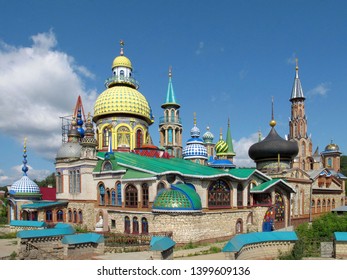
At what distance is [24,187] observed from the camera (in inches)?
1078

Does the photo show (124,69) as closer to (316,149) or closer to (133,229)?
(133,229)

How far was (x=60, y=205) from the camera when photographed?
87.4 ft

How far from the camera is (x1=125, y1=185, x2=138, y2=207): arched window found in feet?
72.4

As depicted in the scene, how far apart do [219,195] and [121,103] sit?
13222 mm

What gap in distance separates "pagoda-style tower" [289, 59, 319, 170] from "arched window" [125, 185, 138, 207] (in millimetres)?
30784

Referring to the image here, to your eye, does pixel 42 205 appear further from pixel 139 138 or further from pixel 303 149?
pixel 303 149

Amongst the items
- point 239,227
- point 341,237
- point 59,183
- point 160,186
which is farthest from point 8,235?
point 341,237

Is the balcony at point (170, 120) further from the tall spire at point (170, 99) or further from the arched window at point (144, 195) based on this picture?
the arched window at point (144, 195)

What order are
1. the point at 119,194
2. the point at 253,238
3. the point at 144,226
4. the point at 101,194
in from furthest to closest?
the point at 101,194 → the point at 119,194 → the point at 144,226 → the point at 253,238

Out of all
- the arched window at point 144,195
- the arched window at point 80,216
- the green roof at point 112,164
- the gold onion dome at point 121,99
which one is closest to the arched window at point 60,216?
the arched window at point 80,216

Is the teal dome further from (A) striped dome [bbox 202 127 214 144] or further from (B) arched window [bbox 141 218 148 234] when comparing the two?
(A) striped dome [bbox 202 127 214 144]

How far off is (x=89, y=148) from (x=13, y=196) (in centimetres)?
763

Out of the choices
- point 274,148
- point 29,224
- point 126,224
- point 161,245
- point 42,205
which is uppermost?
point 274,148
